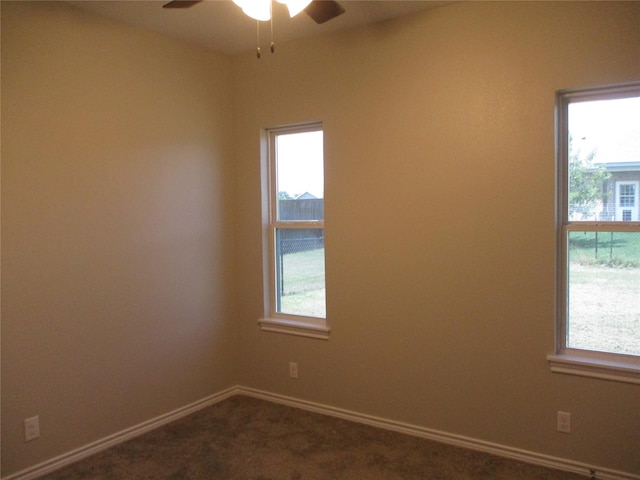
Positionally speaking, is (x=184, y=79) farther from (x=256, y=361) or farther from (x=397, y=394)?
(x=397, y=394)

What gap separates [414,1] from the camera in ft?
9.38

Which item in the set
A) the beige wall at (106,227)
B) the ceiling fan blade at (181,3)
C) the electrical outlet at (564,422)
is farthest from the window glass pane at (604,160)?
the beige wall at (106,227)

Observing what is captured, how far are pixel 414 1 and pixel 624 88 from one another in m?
1.27

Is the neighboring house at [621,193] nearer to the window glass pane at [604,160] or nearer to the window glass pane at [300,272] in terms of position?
the window glass pane at [604,160]

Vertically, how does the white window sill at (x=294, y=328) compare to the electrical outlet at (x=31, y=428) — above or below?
above

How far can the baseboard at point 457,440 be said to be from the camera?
2.59 m

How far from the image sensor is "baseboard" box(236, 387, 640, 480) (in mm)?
2590

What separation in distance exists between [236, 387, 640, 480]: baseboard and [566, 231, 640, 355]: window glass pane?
0.65 meters

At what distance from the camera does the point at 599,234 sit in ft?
8.64

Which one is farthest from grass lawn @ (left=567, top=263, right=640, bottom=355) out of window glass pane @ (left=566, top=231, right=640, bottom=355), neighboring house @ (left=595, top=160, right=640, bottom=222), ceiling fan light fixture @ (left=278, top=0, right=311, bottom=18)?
ceiling fan light fixture @ (left=278, top=0, right=311, bottom=18)

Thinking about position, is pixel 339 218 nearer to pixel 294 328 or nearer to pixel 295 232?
pixel 295 232

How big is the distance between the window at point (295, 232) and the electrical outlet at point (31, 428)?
1.64 m

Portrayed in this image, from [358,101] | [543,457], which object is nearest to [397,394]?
[543,457]

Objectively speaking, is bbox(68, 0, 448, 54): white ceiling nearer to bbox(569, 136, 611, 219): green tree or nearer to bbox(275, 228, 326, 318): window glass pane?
bbox(569, 136, 611, 219): green tree
